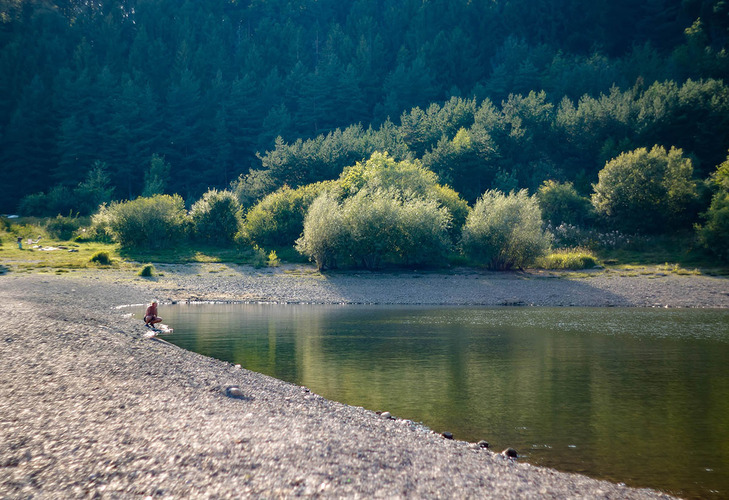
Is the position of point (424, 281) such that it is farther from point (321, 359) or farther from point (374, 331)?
point (321, 359)

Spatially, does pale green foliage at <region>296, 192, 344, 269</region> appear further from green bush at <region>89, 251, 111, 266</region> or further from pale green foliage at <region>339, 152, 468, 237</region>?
green bush at <region>89, 251, 111, 266</region>

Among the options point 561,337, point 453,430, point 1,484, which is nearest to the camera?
point 1,484

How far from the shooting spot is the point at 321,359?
712 inches

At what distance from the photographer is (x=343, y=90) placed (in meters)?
93.5

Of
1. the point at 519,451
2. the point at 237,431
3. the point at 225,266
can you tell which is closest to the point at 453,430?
the point at 519,451

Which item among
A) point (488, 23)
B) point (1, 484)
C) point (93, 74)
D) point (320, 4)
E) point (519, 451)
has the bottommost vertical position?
point (519, 451)

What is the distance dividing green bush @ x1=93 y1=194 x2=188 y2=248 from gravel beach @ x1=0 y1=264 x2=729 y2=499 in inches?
1094

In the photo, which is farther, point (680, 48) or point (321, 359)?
point (680, 48)

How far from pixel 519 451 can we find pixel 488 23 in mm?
103684

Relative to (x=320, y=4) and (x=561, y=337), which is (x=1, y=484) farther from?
(x=320, y=4)

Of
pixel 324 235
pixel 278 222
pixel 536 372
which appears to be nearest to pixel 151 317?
pixel 536 372

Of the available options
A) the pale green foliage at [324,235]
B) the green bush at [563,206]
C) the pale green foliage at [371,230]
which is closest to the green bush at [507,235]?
the pale green foliage at [371,230]

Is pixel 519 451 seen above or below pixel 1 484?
below

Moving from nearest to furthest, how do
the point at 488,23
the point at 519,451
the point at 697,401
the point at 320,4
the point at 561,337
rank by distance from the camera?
the point at 519,451 → the point at 697,401 → the point at 561,337 → the point at 488,23 → the point at 320,4
